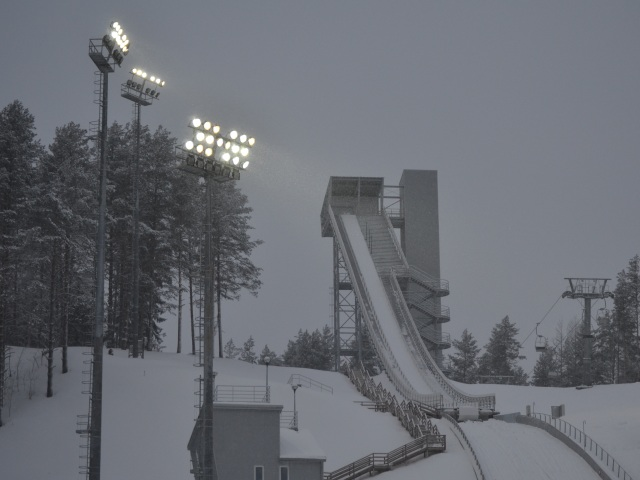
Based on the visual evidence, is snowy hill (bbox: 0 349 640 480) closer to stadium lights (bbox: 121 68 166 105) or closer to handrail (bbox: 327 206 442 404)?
handrail (bbox: 327 206 442 404)

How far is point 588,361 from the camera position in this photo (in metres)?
52.8

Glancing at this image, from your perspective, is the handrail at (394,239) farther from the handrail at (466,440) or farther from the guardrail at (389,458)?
the guardrail at (389,458)

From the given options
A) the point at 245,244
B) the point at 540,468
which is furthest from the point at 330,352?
the point at 540,468

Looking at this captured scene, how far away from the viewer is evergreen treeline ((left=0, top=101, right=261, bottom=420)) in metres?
46.5

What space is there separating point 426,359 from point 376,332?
14.0 feet

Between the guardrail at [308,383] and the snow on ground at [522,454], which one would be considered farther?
the guardrail at [308,383]

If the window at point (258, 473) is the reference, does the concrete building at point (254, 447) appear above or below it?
above

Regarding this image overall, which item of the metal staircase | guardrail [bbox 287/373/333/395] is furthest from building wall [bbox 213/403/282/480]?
guardrail [bbox 287/373/333/395]

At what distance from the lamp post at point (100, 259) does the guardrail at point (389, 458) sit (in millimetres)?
10709

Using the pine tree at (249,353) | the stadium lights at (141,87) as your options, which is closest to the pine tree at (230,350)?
the pine tree at (249,353)

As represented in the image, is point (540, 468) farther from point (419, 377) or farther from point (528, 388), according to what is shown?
point (528, 388)

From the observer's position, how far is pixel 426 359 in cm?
5862

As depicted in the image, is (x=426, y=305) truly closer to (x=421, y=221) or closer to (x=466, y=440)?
(x=421, y=221)

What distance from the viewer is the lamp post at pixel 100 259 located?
2734cm
